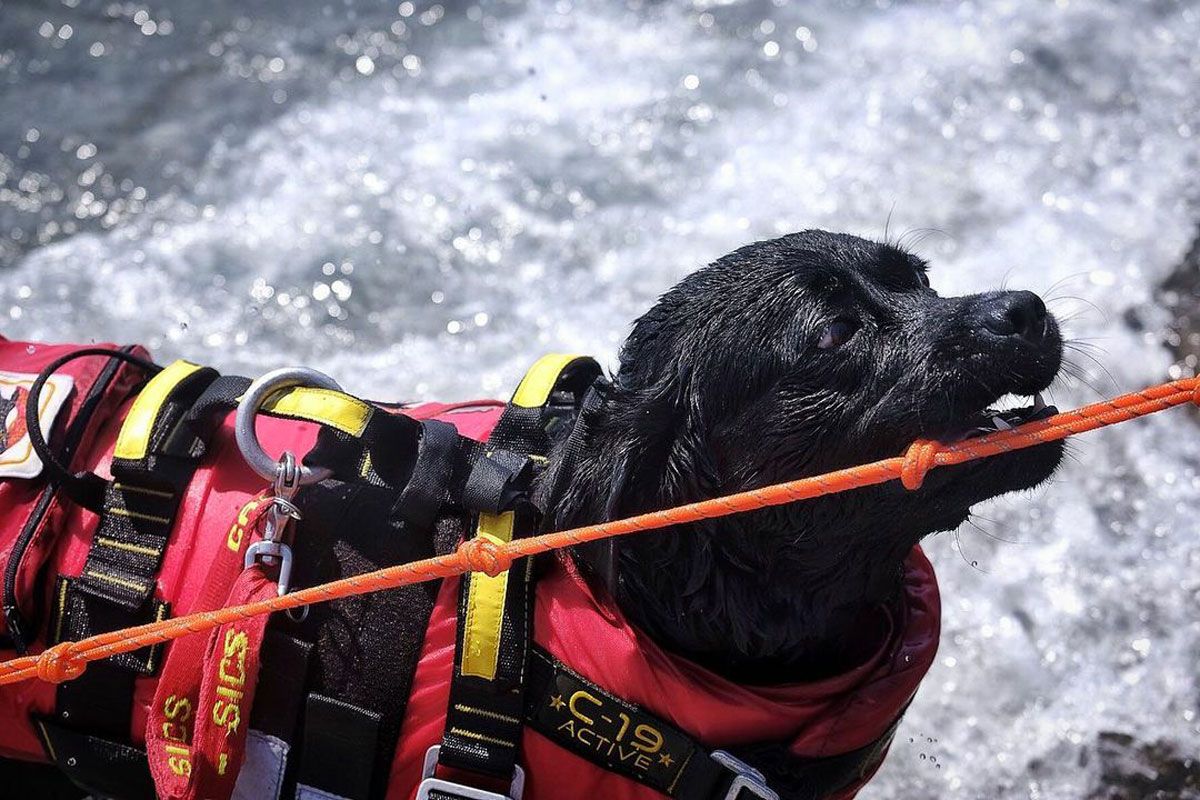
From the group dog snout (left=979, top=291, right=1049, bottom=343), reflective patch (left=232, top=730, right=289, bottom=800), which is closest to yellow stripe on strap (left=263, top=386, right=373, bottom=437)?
reflective patch (left=232, top=730, right=289, bottom=800)

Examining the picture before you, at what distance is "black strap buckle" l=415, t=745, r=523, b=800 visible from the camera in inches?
91.7

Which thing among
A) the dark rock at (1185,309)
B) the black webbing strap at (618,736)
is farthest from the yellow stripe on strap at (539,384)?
the dark rock at (1185,309)

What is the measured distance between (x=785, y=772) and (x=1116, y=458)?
2.67 m

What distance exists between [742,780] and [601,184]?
3731 millimetres

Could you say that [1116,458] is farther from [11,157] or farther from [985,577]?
[11,157]

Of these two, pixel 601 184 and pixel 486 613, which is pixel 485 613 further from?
pixel 601 184

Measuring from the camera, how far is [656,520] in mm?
2088

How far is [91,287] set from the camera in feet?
17.3

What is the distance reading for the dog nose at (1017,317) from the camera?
2.27 m

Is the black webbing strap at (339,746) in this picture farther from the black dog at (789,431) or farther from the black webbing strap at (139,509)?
the black dog at (789,431)

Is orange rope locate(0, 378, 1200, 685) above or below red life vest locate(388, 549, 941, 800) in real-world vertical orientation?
above

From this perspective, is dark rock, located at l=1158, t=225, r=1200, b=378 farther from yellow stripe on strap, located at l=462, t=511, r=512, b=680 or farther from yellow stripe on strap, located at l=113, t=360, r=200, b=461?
yellow stripe on strap, located at l=113, t=360, r=200, b=461

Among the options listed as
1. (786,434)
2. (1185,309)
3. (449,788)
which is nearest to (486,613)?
(449,788)

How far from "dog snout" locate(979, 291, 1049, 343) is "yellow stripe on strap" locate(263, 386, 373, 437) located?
4.12ft
